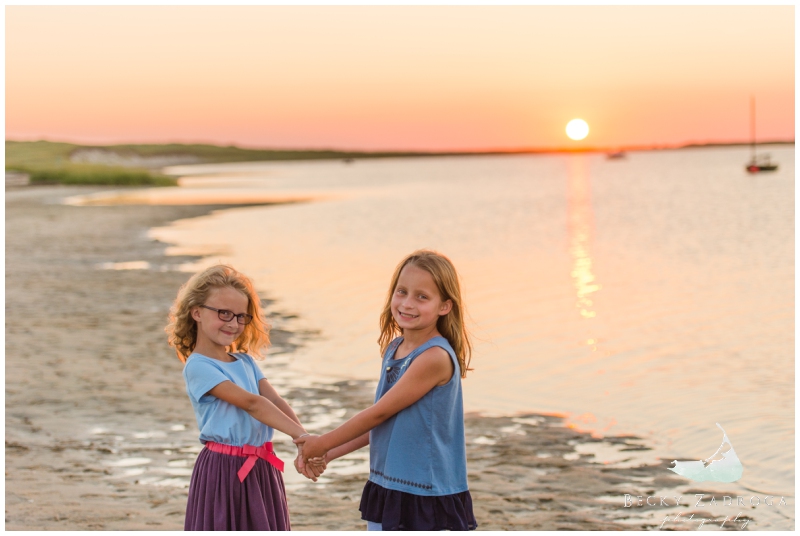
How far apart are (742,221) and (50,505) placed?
3014 centimetres

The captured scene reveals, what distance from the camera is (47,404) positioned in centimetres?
784

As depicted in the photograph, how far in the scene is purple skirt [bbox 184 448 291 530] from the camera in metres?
3.38

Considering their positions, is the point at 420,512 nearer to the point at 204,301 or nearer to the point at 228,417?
the point at 228,417

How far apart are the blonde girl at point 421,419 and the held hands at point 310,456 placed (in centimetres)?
11

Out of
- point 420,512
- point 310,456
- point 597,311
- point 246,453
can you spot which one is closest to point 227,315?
point 246,453

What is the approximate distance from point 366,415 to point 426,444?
24 cm

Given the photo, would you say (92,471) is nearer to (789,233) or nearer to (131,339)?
(131,339)

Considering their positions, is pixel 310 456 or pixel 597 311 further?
pixel 597 311

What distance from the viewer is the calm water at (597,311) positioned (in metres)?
7.95

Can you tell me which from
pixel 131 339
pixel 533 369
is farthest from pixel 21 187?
pixel 533 369

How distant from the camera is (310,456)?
139 inches

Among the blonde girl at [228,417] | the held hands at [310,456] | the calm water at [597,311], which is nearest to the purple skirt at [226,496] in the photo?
the blonde girl at [228,417]

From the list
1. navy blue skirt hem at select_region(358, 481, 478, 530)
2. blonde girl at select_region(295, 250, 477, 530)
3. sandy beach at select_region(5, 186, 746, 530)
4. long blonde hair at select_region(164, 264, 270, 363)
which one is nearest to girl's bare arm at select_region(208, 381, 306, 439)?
blonde girl at select_region(295, 250, 477, 530)

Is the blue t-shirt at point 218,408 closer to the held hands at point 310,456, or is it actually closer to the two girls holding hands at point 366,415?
the two girls holding hands at point 366,415
